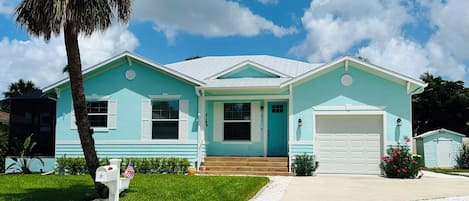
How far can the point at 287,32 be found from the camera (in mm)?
24359

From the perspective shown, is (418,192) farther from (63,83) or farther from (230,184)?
(63,83)

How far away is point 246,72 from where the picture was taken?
18.5 meters

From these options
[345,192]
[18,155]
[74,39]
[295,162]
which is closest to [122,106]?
[18,155]

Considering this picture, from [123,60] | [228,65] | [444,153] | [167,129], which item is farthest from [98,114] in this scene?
[444,153]

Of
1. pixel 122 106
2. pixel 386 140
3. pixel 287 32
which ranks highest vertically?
pixel 287 32

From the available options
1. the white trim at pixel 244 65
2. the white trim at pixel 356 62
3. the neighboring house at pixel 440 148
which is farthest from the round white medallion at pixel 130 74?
the neighboring house at pixel 440 148

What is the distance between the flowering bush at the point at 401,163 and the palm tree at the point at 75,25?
33.7 ft

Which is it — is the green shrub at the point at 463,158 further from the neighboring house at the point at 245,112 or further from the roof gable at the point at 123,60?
the roof gable at the point at 123,60

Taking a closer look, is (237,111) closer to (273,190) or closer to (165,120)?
(165,120)

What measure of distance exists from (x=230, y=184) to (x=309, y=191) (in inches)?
82.2

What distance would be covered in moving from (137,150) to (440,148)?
15.3 m

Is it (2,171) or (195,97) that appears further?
(2,171)

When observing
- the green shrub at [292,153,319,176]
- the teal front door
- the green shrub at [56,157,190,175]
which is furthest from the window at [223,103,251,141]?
the green shrub at [292,153,319,176]

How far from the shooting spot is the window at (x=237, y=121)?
18.0m
